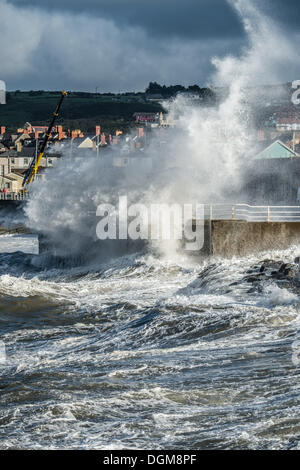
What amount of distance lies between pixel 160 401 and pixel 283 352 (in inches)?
121

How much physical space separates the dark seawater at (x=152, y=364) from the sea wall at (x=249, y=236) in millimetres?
1712

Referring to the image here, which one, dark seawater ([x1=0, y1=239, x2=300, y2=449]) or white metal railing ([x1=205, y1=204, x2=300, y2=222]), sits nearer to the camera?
dark seawater ([x1=0, y1=239, x2=300, y2=449])

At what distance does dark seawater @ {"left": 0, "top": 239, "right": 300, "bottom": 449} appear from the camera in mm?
10125

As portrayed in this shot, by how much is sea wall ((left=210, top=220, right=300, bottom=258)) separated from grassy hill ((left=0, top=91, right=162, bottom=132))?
110385mm

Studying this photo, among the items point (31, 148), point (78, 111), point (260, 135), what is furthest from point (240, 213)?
point (78, 111)

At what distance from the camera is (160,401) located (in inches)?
445

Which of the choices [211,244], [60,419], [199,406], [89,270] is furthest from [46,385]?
[89,270]

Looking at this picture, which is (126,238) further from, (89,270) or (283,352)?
(283,352)

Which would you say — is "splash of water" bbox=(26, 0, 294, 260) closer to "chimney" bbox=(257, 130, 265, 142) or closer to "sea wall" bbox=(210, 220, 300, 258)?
"sea wall" bbox=(210, 220, 300, 258)

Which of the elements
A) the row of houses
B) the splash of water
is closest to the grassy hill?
the row of houses

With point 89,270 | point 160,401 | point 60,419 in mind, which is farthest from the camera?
point 89,270

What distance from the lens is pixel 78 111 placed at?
16512cm

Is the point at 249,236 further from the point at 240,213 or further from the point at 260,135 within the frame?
the point at 260,135
